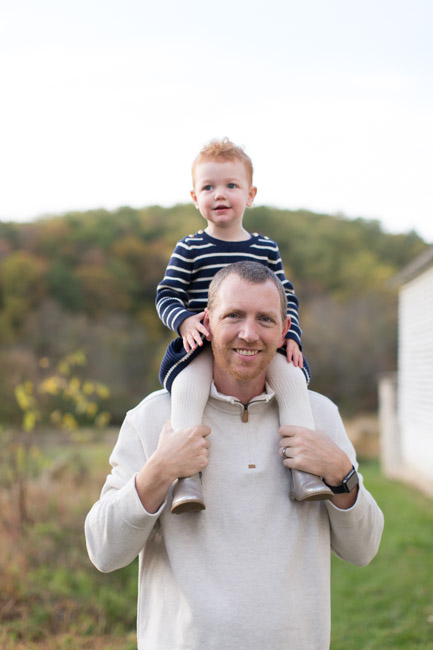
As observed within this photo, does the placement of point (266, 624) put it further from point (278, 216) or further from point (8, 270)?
point (278, 216)

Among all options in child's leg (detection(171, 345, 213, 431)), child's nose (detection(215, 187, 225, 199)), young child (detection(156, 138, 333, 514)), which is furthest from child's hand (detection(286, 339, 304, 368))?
child's nose (detection(215, 187, 225, 199))

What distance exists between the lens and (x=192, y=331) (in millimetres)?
2730

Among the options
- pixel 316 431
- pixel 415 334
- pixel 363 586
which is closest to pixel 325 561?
pixel 316 431

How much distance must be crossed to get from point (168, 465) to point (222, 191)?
4.08ft

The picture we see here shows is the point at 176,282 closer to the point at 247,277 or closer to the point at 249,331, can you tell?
the point at 247,277

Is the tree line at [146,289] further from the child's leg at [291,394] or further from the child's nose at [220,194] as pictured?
the child's leg at [291,394]

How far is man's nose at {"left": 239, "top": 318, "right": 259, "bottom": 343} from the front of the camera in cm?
250

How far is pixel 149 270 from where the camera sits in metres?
40.1

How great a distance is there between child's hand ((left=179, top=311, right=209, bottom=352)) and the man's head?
63 mm

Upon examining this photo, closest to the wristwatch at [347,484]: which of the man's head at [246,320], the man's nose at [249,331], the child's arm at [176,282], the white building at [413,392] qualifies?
the man's head at [246,320]

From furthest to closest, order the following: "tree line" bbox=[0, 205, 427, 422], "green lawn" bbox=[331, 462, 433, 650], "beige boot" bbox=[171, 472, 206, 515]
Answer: "tree line" bbox=[0, 205, 427, 422], "green lawn" bbox=[331, 462, 433, 650], "beige boot" bbox=[171, 472, 206, 515]

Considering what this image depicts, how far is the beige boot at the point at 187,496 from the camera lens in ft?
7.84

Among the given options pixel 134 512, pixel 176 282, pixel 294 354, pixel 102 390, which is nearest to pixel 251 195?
pixel 176 282

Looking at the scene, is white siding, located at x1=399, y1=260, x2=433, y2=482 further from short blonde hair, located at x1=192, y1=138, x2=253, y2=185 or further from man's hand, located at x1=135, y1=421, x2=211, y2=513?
man's hand, located at x1=135, y1=421, x2=211, y2=513
